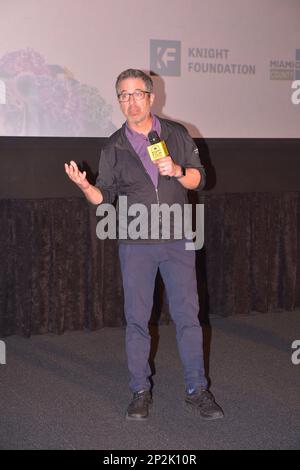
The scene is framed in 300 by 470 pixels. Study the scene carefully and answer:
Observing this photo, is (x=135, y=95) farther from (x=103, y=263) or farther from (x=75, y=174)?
(x=103, y=263)

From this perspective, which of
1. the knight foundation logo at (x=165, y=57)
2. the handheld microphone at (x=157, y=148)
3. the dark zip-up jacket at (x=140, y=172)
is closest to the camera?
the handheld microphone at (x=157, y=148)

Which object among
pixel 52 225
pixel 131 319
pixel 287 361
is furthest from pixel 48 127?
pixel 287 361

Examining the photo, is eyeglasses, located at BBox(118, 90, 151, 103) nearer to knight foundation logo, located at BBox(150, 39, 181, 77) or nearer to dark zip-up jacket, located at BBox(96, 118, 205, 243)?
dark zip-up jacket, located at BBox(96, 118, 205, 243)

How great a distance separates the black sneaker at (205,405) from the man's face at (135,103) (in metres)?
1.23

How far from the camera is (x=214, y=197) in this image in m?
4.85

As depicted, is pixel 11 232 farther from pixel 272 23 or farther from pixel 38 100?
pixel 272 23

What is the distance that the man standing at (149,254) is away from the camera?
2938 mm

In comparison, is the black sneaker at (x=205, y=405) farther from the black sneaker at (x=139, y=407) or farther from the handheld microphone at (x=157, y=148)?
the handheld microphone at (x=157, y=148)

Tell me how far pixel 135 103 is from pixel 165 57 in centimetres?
191

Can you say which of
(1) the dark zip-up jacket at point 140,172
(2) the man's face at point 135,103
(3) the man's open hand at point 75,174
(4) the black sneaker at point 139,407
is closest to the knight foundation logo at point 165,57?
(1) the dark zip-up jacket at point 140,172

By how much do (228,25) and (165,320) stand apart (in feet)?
7.09

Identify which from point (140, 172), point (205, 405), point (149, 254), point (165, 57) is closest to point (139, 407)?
point (205, 405)

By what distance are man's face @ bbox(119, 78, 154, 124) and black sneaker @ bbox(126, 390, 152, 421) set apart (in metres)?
1.22
